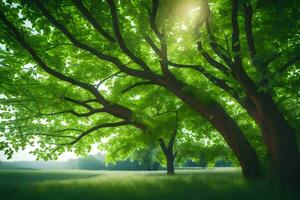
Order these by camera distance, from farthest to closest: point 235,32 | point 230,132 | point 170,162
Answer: point 170,162
point 230,132
point 235,32

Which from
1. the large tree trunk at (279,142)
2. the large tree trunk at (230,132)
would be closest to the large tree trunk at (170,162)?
the large tree trunk at (230,132)

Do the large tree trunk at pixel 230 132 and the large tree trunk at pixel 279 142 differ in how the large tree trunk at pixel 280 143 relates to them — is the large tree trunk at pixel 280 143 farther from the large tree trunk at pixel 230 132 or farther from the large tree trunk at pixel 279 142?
the large tree trunk at pixel 230 132

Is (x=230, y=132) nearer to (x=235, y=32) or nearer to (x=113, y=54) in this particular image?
(x=235, y=32)

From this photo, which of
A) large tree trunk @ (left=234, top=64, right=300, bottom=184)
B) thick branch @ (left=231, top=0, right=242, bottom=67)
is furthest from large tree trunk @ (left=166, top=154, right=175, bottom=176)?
thick branch @ (left=231, top=0, right=242, bottom=67)

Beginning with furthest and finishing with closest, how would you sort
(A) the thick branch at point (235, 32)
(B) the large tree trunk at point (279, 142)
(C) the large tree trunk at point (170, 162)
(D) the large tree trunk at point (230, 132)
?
(C) the large tree trunk at point (170, 162)
(D) the large tree trunk at point (230, 132)
(B) the large tree trunk at point (279, 142)
(A) the thick branch at point (235, 32)

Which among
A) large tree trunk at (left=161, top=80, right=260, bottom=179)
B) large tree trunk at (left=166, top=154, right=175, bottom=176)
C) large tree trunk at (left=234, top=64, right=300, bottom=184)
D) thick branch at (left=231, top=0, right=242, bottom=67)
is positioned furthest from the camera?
large tree trunk at (left=166, top=154, right=175, bottom=176)

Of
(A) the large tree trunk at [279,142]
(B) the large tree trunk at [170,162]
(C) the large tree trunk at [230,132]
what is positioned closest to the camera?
(A) the large tree trunk at [279,142]

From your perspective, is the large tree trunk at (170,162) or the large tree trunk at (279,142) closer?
the large tree trunk at (279,142)

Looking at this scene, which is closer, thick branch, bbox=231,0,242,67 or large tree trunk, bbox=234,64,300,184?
thick branch, bbox=231,0,242,67

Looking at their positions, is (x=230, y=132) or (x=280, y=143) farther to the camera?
(x=230, y=132)

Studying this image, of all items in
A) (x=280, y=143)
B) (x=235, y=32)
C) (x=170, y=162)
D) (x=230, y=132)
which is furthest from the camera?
(x=170, y=162)

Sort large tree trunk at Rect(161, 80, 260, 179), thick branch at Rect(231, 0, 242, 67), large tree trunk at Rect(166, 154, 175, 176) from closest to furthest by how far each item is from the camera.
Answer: thick branch at Rect(231, 0, 242, 67) < large tree trunk at Rect(161, 80, 260, 179) < large tree trunk at Rect(166, 154, 175, 176)

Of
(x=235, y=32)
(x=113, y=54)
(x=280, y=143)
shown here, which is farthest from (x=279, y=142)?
(x=113, y=54)

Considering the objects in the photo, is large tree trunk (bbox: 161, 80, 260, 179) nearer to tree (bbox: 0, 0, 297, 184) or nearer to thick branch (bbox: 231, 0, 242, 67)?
tree (bbox: 0, 0, 297, 184)
